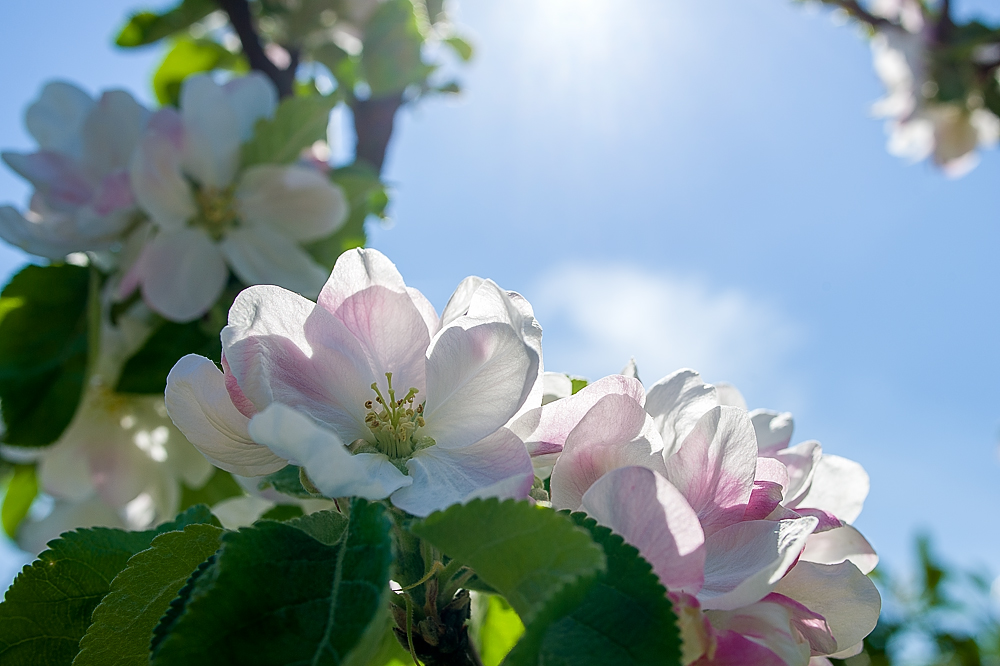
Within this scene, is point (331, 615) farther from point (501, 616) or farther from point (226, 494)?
point (226, 494)

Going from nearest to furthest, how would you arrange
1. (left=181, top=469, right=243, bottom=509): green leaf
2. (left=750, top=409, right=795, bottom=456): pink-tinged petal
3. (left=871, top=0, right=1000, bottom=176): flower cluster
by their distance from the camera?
1. (left=750, top=409, right=795, bottom=456): pink-tinged petal
2. (left=181, top=469, right=243, bottom=509): green leaf
3. (left=871, top=0, right=1000, bottom=176): flower cluster

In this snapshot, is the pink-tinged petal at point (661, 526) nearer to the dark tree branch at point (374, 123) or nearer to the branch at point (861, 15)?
the dark tree branch at point (374, 123)

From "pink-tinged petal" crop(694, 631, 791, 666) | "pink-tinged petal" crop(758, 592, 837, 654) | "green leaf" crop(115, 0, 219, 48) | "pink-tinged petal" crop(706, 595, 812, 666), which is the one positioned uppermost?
"pink-tinged petal" crop(758, 592, 837, 654)

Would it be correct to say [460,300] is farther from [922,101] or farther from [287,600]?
[922,101]

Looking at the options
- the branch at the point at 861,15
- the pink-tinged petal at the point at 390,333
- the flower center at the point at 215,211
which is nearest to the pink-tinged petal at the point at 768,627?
the pink-tinged petal at the point at 390,333

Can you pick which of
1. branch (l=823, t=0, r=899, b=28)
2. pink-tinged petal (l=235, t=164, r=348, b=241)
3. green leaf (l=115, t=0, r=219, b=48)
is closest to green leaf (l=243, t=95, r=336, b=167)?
pink-tinged petal (l=235, t=164, r=348, b=241)

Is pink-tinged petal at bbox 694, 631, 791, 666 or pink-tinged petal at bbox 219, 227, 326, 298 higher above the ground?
pink-tinged petal at bbox 694, 631, 791, 666

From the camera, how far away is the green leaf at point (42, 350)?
1.12 metres

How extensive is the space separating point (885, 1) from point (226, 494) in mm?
3833

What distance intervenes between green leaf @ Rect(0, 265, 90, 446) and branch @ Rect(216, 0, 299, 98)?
0.63 m

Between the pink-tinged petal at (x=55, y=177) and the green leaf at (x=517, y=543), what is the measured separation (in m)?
1.08

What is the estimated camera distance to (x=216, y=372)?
43 centimetres

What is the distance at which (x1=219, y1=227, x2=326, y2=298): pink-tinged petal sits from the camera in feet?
3.76

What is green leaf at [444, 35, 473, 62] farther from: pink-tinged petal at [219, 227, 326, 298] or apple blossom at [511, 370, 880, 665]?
apple blossom at [511, 370, 880, 665]
